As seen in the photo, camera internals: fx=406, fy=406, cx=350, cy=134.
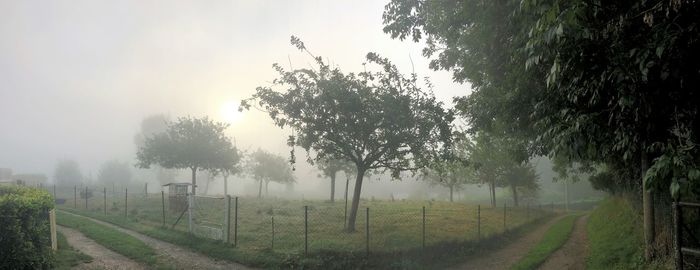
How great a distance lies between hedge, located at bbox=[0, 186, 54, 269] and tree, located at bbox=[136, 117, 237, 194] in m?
29.5

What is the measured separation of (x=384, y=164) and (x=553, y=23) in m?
13.2

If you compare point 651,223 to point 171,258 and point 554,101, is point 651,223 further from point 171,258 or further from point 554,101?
point 171,258

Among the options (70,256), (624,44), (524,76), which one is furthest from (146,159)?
(624,44)

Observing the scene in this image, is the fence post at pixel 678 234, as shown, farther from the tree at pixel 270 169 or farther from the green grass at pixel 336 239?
the tree at pixel 270 169

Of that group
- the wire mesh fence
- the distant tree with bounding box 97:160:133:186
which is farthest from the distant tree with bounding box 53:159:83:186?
the wire mesh fence

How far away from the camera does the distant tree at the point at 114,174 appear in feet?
295

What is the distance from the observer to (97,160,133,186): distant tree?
295ft

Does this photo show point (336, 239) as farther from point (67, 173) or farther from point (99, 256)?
point (67, 173)

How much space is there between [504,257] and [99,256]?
1379 centimetres

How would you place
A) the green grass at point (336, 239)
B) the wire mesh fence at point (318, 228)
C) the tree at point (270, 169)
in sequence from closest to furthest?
the green grass at point (336, 239) < the wire mesh fence at point (318, 228) < the tree at point (270, 169)

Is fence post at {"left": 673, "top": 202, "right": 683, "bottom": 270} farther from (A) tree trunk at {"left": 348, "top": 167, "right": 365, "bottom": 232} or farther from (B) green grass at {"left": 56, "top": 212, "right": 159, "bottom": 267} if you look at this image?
(B) green grass at {"left": 56, "top": 212, "right": 159, "bottom": 267}

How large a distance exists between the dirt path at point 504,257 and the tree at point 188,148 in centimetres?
3006

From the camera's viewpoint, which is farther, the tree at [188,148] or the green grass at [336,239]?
the tree at [188,148]

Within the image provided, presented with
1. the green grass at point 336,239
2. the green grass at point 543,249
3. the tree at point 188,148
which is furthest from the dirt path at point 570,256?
the tree at point 188,148
